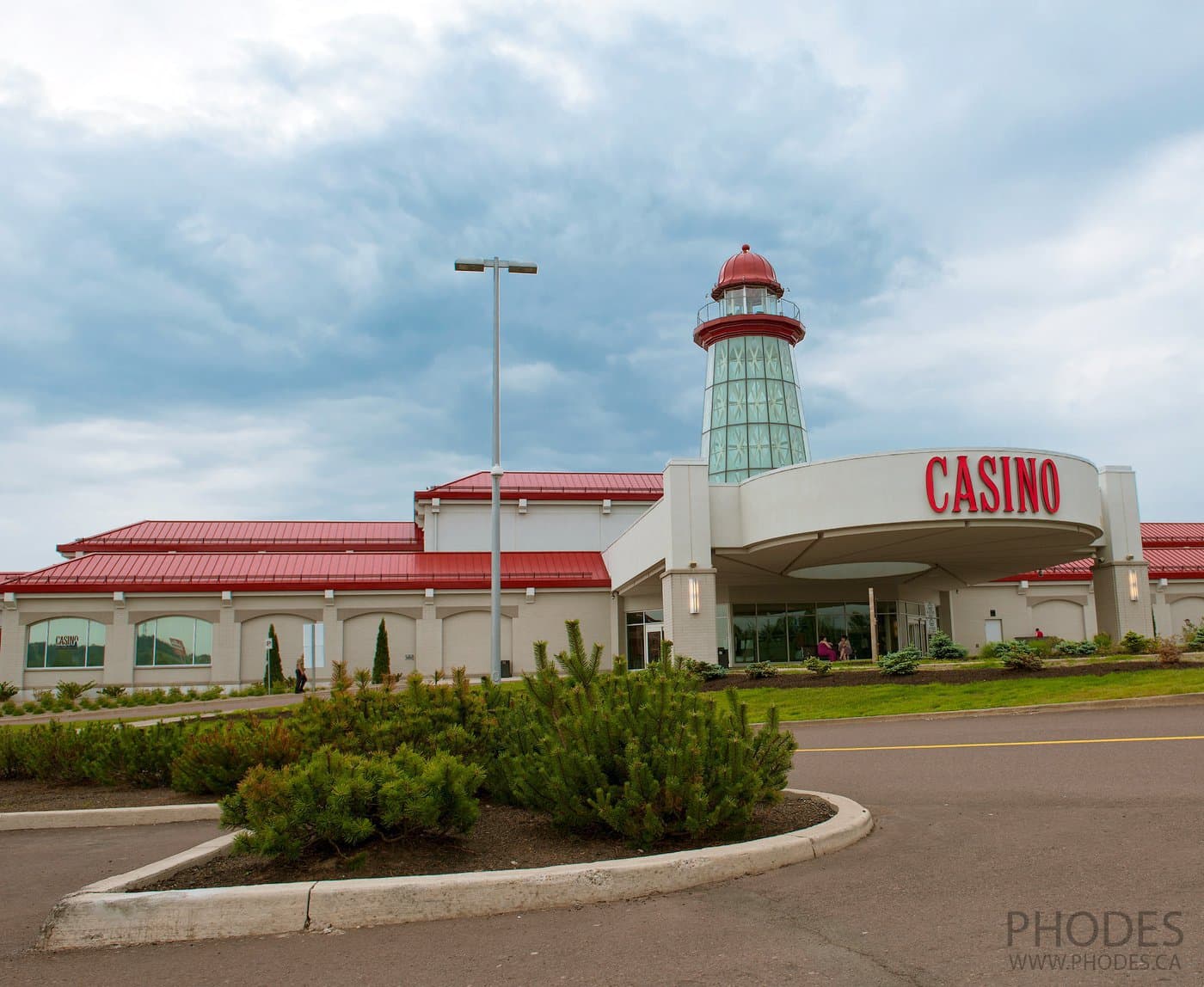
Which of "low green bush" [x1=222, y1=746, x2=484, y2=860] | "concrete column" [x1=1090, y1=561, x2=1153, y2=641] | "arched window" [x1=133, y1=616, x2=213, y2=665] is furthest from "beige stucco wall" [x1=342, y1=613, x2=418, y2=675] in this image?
"low green bush" [x1=222, y1=746, x2=484, y2=860]

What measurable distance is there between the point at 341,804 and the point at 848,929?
3.13 m

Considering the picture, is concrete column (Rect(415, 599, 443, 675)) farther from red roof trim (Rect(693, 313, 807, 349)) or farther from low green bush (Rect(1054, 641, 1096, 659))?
low green bush (Rect(1054, 641, 1096, 659))

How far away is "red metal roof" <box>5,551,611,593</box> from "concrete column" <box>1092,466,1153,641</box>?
17875 mm

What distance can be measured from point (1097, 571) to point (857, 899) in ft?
93.5

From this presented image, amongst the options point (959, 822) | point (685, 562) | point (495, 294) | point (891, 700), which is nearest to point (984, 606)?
point (685, 562)

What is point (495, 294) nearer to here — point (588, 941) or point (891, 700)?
point (891, 700)

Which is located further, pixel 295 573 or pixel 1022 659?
pixel 295 573

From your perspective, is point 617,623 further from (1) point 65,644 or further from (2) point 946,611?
(1) point 65,644

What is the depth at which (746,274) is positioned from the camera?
44156 mm

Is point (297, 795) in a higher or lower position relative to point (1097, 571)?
lower

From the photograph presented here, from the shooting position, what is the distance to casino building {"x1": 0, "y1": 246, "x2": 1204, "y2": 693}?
26.1 m

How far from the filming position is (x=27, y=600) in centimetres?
3566

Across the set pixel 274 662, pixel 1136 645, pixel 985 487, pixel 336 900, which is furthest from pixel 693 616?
pixel 336 900

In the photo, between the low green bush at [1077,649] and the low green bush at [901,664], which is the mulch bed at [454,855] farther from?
the low green bush at [1077,649]
